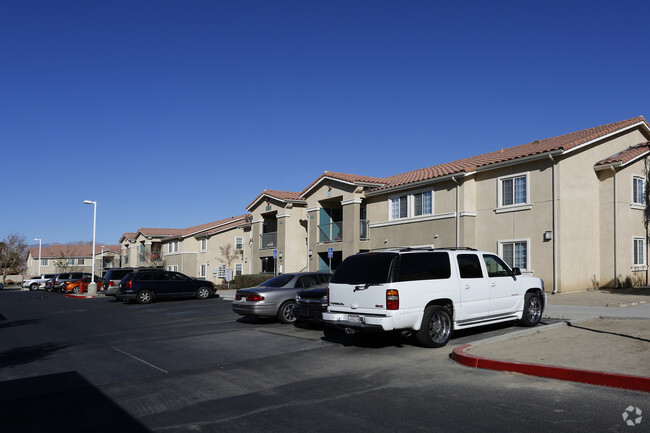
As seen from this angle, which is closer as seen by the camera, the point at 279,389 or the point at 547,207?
the point at 279,389

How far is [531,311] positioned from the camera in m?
12.2

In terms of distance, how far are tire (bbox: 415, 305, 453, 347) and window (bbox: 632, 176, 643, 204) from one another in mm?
16166

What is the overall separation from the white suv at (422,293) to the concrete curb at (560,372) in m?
1.20

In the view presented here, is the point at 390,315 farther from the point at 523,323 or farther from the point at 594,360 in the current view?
the point at 523,323

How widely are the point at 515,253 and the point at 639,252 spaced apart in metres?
5.78

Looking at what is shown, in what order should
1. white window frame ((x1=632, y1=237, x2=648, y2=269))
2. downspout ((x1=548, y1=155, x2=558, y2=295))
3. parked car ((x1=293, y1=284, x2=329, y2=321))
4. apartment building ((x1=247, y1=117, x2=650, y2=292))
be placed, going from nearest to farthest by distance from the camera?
1. parked car ((x1=293, y1=284, x2=329, y2=321))
2. downspout ((x1=548, y1=155, x2=558, y2=295))
3. apartment building ((x1=247, y1=117, x2=650, y2=292))
4. white window frame ((x1=632, y1=237, x2=648, y2=269))

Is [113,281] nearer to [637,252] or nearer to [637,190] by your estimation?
[637,252]

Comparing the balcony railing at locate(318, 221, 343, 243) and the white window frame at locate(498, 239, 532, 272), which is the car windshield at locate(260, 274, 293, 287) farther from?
the balcony railing at locate(318, 221, 343, 243)

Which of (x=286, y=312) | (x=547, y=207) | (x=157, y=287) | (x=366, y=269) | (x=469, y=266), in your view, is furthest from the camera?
(x=157, y=287)

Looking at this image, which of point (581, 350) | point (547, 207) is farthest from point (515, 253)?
point (581, 350)

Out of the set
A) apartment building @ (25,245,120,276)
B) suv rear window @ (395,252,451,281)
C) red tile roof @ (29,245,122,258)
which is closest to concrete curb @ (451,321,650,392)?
suv rear window @ (395,252,451,281)

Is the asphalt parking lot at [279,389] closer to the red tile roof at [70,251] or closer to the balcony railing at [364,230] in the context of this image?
the balcony railing at [364,230]

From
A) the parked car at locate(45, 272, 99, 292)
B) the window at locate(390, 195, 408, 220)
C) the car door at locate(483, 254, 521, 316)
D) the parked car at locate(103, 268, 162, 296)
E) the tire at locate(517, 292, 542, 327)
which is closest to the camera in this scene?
the car door at locate(483, 254, 521, 316)

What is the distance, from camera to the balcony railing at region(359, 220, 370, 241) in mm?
28812
